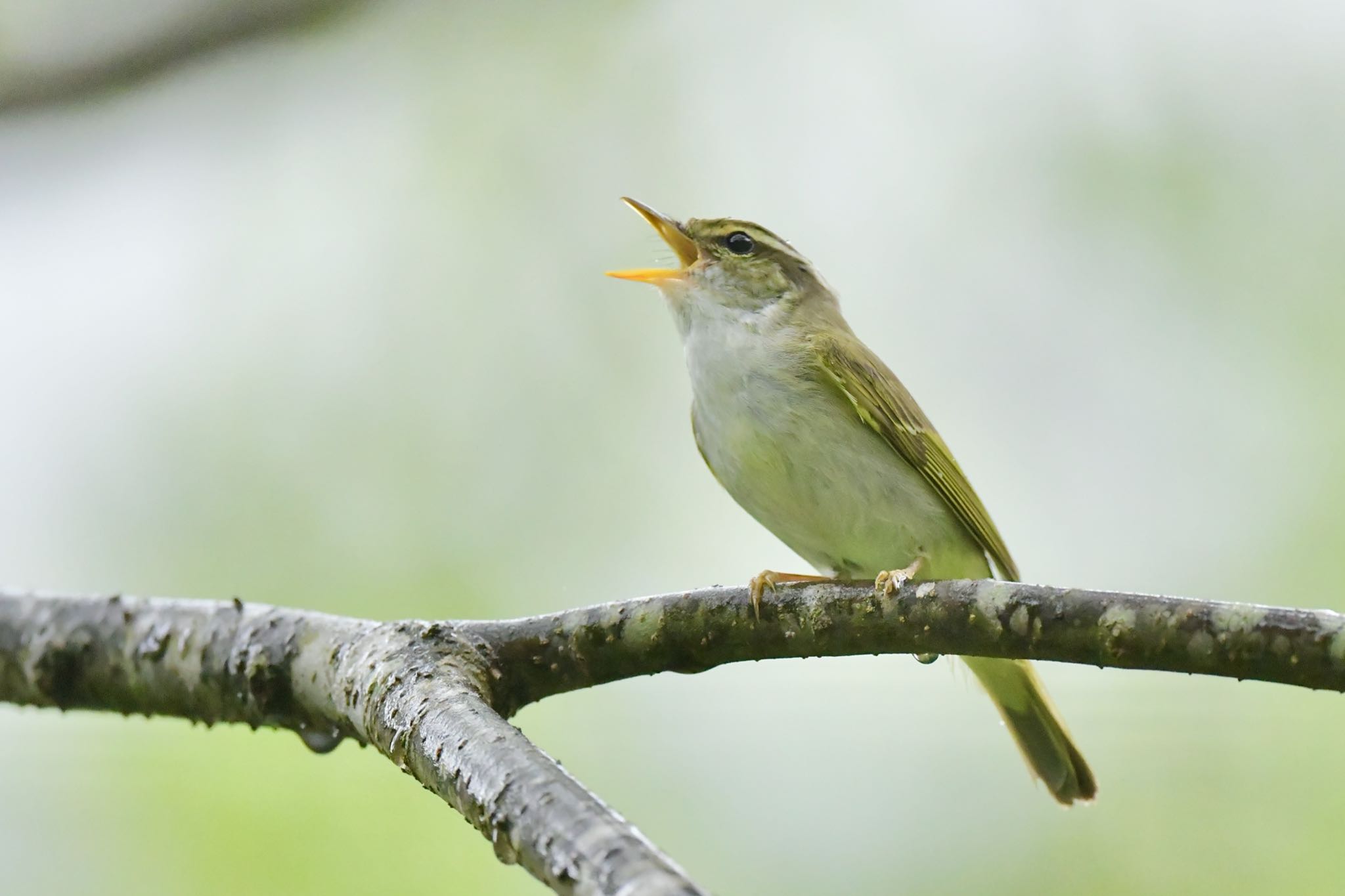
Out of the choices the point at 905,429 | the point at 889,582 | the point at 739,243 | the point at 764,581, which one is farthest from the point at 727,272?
the point at 889,582

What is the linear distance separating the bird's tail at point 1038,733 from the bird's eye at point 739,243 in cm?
175

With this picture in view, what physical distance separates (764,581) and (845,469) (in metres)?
1.07

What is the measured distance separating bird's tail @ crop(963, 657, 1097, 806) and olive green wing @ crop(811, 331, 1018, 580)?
1.18ft

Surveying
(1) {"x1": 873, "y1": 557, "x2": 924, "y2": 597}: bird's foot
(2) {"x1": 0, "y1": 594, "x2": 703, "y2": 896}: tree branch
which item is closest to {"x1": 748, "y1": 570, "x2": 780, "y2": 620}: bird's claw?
(1) {"x1": 873, "y1": 557, "x2": 924, "y2": 597}: bird's foot

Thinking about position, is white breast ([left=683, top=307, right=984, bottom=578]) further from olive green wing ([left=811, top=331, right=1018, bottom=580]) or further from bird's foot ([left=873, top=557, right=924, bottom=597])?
bird's foot ([left=873, top=557, right=924, bottom=597])

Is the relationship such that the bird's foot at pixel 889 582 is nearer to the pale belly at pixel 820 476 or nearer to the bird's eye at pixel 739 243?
the pale belly at pixel 820 476

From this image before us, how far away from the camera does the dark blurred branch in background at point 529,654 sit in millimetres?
1740

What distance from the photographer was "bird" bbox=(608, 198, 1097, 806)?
12.3ft

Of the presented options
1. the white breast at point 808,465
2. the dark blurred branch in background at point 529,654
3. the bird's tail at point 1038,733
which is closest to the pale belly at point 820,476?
the white breast at point 808,465

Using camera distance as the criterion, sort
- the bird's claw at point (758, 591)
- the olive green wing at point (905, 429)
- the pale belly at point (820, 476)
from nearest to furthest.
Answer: the bird's claw at point (758, 591) < the pale belly at point (820, 476) < the olive green wing at point (905, 429)

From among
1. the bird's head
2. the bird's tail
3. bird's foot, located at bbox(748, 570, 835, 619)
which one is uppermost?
the bird's head

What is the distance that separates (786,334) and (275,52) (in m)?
2.07

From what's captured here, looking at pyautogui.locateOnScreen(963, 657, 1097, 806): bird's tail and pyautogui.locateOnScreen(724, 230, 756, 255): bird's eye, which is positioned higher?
pyautogui.locateOnScreen(724, 230, 756, 255): bird's eye

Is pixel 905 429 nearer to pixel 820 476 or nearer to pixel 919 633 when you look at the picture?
pixel 820 476
